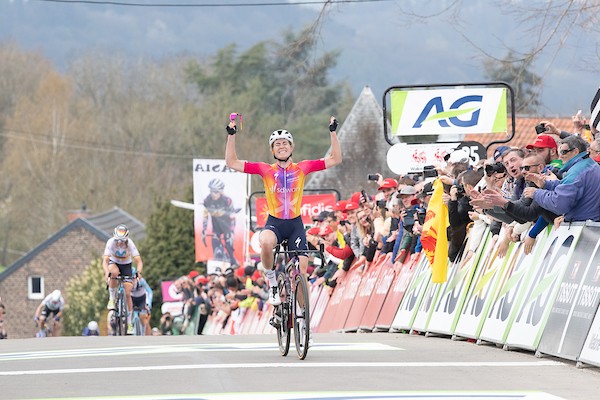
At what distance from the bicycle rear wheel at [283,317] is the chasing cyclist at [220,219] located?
2753 cm

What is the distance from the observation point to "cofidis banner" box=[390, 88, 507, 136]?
22.0 metres

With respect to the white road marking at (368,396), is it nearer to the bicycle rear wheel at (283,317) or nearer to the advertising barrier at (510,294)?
the bicycle rear wheel at (283,317)

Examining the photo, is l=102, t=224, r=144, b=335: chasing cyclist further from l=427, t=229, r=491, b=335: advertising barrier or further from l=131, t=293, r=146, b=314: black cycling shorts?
l=427, t=229, r=491, b=335: advertising barrier

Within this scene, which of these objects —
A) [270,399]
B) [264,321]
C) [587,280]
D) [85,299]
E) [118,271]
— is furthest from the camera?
[85,299]

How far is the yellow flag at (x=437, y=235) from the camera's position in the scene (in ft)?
62.0

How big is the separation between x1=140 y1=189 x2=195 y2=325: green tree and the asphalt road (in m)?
53.6

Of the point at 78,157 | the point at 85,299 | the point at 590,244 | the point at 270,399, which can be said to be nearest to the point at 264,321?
the point at 590,244

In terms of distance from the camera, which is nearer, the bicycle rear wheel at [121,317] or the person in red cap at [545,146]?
the person in red cap at [545,146]

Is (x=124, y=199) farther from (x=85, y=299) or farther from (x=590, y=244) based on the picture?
(x=590, y=244)

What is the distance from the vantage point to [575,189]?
14000mm

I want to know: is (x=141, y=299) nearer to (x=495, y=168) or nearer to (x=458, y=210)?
(x=458, y=210)

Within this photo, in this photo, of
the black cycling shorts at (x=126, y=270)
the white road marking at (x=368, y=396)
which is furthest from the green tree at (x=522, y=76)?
the white road marking at (x=368, y=396)

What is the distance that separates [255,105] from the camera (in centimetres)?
11975

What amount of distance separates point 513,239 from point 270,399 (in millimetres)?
5997
